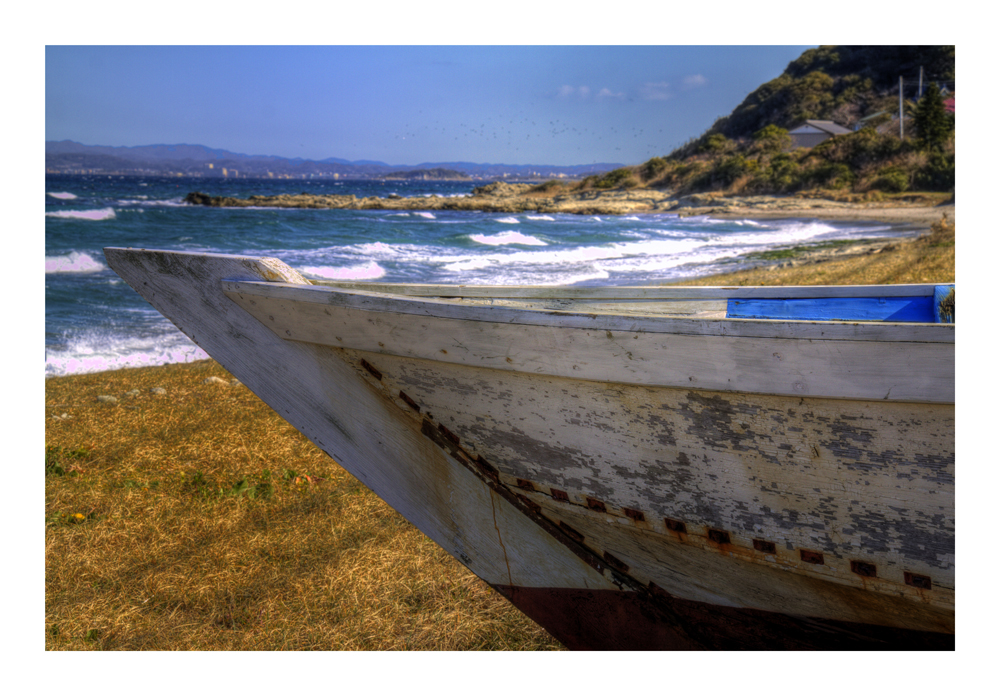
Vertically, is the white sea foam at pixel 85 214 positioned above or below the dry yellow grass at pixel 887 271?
above

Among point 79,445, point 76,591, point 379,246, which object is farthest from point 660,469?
point 379,246

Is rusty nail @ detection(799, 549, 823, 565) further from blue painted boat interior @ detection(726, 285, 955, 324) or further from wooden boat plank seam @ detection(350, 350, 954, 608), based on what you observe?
blue painted boat interior @ detection(726, 285, 955, 324)

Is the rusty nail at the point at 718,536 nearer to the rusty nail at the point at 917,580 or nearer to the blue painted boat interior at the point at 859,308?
the rusty nail at the point at 917,580

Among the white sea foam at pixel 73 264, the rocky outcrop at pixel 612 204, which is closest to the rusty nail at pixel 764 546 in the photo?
the white sea foam at pixel 73 264

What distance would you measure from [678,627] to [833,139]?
3773cm

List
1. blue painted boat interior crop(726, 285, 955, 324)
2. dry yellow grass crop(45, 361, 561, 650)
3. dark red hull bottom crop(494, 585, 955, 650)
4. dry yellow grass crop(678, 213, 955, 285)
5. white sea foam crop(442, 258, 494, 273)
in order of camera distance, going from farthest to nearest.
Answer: white sea foam crop(442, 258, 494, 273) < dry yellow grass crop(678, 213, 955, 285) < blue painted boat interior crop(726, 285, 955, 324) < dry yellow grass crop(45, 361, 561, 650) < dark red hull bottom crop(494, 585, 955, 650)

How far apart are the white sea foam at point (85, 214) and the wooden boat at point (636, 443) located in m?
24.8

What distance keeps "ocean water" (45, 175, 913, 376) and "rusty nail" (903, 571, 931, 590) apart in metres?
6.63

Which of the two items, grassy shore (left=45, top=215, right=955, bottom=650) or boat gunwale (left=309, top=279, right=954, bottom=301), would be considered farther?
boat gunwale (left=309, top=279, right=954, bottom=301)

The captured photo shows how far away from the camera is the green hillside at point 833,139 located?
2605cm

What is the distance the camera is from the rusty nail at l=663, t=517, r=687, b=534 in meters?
1.53

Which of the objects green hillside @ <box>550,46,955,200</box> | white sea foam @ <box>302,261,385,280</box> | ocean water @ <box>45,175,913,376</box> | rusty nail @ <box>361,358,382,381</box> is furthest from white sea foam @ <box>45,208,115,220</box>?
green hillside @ <box>550,46,955,200</box>

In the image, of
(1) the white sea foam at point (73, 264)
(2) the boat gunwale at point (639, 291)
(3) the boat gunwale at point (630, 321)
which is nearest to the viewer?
(3) the boat gunwale at point (630, 321)

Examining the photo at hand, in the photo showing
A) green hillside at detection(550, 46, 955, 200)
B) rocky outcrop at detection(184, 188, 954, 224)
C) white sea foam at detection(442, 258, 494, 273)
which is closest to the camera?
white sea foam at detection(442, 258, 494, 273)
